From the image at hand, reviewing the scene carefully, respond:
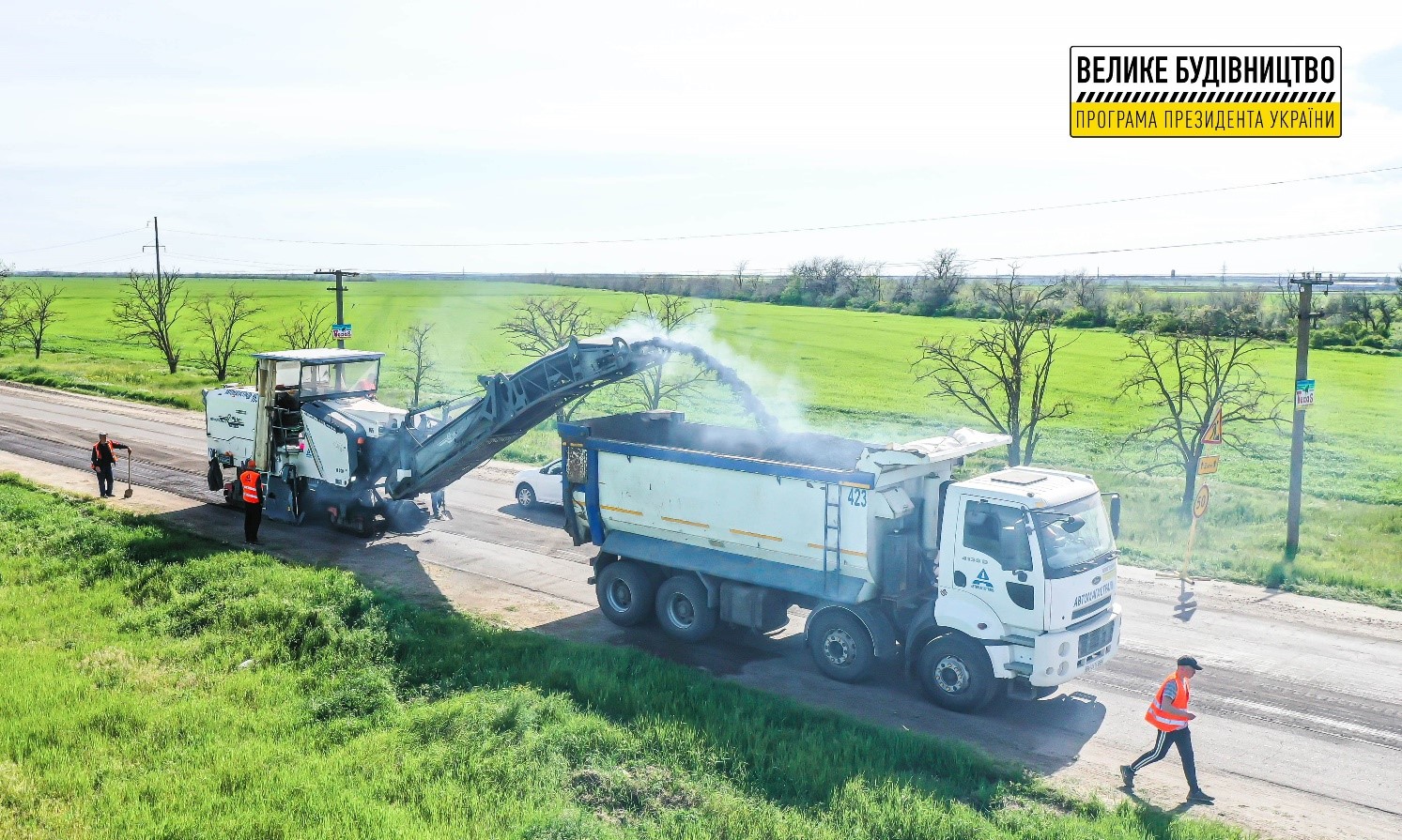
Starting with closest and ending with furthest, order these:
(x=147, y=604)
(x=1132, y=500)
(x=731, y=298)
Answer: (x=147, y=604), (x=1132, y=500), (x=731, y=298)

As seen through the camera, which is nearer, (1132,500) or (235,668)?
(235,668)

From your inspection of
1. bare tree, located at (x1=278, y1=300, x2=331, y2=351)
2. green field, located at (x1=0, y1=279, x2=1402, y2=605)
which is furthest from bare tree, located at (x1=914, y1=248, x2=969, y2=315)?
bare tree, located at (x1=278, y1=300, x2=331, y2=351)

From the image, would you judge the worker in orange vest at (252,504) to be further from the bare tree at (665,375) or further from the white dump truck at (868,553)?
the bare tree at (665,375)

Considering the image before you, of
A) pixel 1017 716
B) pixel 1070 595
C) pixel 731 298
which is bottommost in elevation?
pixel 1017 716

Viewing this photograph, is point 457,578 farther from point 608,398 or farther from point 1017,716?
point 608,398

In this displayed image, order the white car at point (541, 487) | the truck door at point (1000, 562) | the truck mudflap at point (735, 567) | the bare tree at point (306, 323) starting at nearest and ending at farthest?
the truck door at point (1000, 562)
the truck mudflap at point (735, 567)
the white car at point (541, 487)
the bare tree at point (306, 323)

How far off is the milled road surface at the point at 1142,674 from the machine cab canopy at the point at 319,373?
9.35ft

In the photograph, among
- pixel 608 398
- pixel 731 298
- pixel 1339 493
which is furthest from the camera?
pixel 731 298

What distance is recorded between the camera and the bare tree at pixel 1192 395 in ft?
83.4

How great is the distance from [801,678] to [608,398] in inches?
1365

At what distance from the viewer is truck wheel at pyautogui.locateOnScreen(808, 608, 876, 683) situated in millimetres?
12727

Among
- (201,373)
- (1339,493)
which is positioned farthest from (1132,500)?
(201,373)

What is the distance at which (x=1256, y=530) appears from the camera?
73.0 ft

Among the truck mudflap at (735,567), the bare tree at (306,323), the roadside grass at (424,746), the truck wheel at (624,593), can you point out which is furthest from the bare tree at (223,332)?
the truck mudflap at (735,567)
